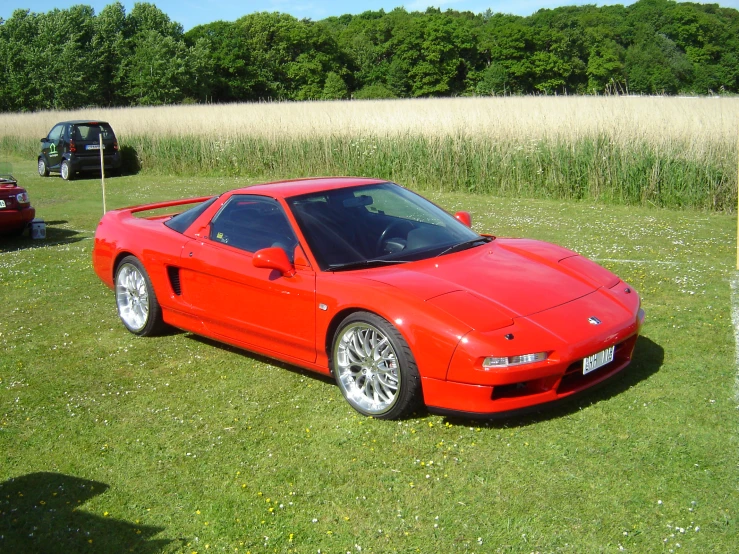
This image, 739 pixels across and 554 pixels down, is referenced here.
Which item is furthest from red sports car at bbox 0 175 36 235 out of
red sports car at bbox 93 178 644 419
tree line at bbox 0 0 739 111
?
tree line at bbox 0 0 739 111

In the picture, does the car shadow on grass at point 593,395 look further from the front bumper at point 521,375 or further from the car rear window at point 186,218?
the car rear window at point 186,218

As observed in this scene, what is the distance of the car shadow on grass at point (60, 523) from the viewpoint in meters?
3.67

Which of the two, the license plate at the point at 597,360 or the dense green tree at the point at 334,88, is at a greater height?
the dense green tree at the point at 334,88

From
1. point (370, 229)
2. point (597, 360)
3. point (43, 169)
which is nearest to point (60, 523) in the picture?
point (370, 229)

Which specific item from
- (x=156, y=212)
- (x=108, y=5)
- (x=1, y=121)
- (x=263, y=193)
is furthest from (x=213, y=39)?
(x=263, y=193)

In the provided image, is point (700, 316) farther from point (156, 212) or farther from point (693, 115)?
point (156, 212)

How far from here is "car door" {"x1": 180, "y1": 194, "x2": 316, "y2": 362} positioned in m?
5.34

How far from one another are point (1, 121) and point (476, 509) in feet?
119

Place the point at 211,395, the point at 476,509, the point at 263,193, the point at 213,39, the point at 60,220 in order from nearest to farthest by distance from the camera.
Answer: the point at 476,509 < the point at 211,395 < the point at 263,193 < the point at 60,220 < the point at 213,39

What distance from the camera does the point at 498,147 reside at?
1612cm

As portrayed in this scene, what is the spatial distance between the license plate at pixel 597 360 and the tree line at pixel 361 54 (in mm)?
41529

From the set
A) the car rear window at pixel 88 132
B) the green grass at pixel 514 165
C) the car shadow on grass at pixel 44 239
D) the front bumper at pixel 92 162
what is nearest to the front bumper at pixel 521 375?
the car shadow on grass at pixel 44 239

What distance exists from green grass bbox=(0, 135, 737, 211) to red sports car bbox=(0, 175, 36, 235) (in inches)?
319

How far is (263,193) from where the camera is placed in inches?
237
